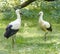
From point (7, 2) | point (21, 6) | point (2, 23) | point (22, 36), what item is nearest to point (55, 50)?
point (22, 36)

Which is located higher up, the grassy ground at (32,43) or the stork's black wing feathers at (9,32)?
the stork's black wing feathers at (9,32)

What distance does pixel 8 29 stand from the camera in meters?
11.0

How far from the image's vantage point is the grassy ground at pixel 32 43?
10390mm

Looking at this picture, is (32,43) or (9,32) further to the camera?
(32,43)

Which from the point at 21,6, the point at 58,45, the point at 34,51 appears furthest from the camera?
the point at 21,6

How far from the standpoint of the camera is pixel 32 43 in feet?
37.6

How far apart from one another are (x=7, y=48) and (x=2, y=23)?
4729 millimetres

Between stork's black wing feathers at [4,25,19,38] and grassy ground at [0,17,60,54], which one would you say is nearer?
grassy ground at [0,17,60,54]

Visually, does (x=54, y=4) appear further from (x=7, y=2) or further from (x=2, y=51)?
(x=2, y=51)

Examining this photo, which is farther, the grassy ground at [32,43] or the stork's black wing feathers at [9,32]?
the stork's black wing feathers at [9,32]

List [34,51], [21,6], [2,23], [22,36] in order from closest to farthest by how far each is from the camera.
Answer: [34,51] < [22,36] < [2,23] < [21,6]

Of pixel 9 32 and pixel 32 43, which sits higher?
pixel 9 32

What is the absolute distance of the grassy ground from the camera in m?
10.4

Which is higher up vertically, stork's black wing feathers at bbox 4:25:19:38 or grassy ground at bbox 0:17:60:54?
stork's black wing feathers at bbox 4:25:19:38
